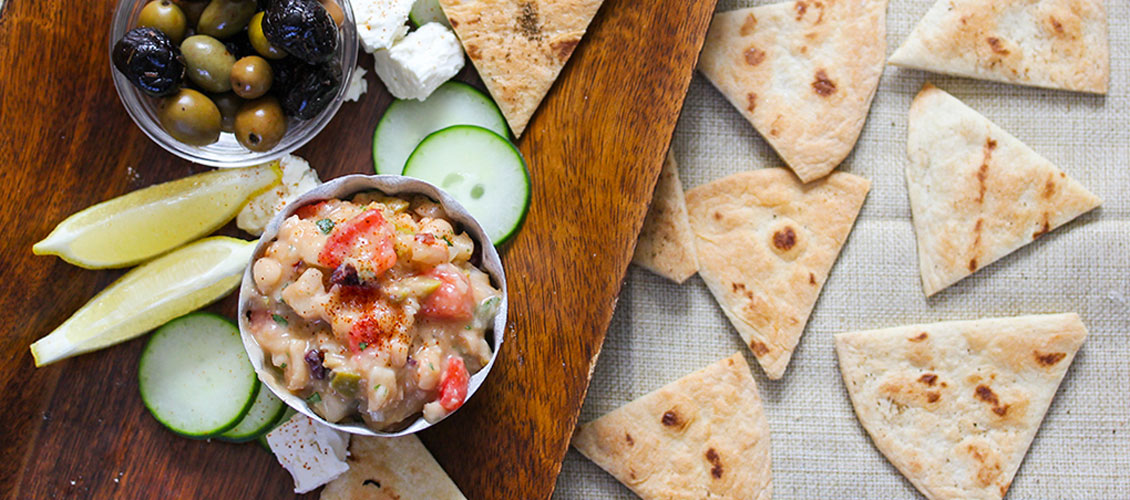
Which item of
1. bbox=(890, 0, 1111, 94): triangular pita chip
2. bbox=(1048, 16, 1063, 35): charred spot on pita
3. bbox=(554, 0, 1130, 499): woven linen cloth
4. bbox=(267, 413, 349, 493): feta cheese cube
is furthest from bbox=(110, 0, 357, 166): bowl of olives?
bbox=(1048, 16, 1063, 35): charred spot on pita

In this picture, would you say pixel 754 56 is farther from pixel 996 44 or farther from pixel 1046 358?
pixel 1046 358

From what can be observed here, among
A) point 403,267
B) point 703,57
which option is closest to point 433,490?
point 403,267

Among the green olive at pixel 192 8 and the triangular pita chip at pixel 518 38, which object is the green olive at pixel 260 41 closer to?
the green olive at pixel 192 8

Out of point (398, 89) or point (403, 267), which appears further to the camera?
point (398, 89)

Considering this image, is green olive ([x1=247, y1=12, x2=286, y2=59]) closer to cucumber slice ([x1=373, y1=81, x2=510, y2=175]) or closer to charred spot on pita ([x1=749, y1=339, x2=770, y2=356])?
cucumber slice ([x1=373, y1=81, x2=510, y2=175])

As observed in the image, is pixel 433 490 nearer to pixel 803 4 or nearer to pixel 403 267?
pixel 403 267

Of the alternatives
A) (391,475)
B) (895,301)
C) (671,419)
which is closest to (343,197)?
(391,475)
